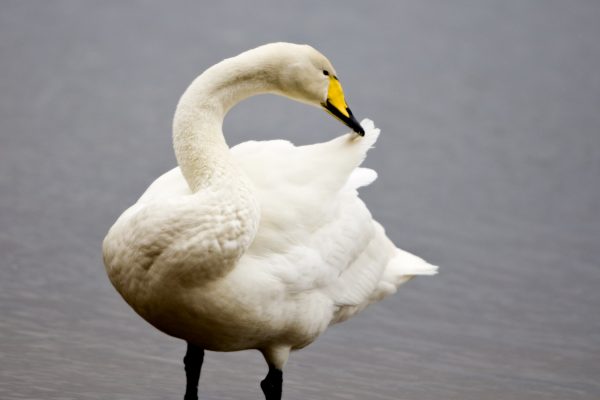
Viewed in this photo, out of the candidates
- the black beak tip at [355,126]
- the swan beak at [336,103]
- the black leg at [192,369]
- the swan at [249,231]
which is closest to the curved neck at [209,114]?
the swan at [249,231]

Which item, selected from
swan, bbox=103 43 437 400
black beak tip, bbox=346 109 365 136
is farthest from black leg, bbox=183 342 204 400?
black beak tip, bbox=346 109 365 136

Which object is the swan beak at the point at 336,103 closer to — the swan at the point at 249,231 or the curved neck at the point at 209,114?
the swan at the point at 249,231

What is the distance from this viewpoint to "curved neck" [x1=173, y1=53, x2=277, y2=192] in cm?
423

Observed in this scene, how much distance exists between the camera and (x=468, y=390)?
18.0ft

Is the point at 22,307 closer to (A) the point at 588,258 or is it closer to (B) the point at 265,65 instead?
(B) the point at 265,65

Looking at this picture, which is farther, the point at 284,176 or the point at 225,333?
the point at 284,176

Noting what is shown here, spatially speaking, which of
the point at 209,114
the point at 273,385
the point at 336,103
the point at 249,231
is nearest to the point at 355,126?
the point at 336,103

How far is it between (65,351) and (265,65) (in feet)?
5.39

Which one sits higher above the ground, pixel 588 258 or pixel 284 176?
pixel 284 176

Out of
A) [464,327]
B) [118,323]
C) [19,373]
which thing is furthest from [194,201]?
[464,327]

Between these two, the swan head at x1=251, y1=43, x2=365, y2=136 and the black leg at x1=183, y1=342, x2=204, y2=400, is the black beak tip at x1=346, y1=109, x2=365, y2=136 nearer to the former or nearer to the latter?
the swan head at x1=251, y1=43, x2=365, y2=136

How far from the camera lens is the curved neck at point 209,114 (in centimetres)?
423

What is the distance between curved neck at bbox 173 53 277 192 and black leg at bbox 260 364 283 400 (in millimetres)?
801

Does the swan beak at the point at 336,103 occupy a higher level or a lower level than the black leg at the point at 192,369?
higher
